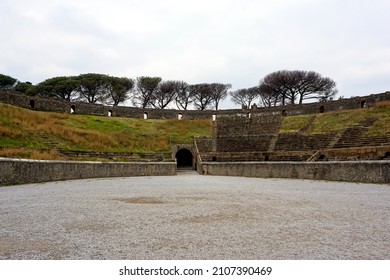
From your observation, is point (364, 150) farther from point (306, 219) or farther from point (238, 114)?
point (238, 114)

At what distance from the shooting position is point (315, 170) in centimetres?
1625

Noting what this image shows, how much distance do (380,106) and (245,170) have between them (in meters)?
17.3

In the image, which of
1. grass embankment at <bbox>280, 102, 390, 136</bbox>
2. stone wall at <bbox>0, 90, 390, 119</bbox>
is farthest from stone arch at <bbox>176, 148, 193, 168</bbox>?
grass embankment at <bbox>280, 102, 390, 136</bbox>

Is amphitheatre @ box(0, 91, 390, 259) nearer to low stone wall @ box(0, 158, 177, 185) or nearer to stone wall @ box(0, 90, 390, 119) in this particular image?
low stone wall @ box(0, 158, 177, 185)

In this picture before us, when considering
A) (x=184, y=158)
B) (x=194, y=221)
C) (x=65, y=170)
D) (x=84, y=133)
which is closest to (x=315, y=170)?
(x=65, y=170)

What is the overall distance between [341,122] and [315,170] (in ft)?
48.7

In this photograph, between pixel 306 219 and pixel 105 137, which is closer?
pixel 306 219

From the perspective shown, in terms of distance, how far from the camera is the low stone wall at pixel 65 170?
11.8 metres

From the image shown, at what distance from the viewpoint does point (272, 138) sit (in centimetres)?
2980

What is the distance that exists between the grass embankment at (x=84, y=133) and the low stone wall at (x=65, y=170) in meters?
2.75

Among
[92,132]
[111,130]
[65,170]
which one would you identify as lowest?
[65,170]

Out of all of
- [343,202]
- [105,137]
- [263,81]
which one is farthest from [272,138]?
[263,81]

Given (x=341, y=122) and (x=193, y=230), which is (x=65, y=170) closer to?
(x=193, y=230)

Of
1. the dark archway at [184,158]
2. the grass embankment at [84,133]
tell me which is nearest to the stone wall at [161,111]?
the grass embankment at [84,133]
